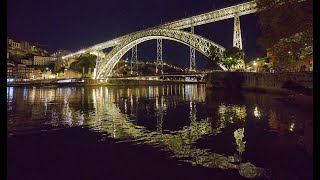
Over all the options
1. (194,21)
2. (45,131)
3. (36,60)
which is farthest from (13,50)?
(45,131)

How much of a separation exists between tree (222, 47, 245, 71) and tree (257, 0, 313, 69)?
95.3 ft

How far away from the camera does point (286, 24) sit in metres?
16.8

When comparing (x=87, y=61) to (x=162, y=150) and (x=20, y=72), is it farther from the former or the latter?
(x=162, y=150)

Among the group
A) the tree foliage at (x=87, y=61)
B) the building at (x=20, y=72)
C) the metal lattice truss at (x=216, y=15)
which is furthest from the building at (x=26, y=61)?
the metal lattice truss at (x=216, y=15)

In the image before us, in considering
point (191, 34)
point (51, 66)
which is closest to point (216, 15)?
point (191, 34)

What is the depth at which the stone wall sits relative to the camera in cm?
3675

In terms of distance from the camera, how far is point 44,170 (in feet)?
28.8

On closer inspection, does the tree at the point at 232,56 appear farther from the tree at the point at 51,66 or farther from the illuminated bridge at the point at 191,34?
the tree at the point at 51,66

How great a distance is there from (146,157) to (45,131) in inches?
287

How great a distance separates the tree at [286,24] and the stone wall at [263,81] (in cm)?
1672

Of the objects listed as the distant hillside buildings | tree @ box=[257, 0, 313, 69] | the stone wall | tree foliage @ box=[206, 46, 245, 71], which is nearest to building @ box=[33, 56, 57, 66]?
the distant hillside buildings

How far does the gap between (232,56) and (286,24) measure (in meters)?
34.4

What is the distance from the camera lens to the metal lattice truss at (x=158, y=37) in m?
54.5

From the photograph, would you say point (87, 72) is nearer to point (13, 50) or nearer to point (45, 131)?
point (13, 50)
